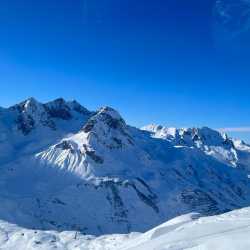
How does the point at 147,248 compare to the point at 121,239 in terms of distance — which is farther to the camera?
the point at 121,239

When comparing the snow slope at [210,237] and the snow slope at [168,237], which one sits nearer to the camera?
the snow slope at [210,237]

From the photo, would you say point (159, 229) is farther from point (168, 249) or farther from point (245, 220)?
point (168, 249)

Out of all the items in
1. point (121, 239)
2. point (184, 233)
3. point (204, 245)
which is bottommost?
point (204, 245)

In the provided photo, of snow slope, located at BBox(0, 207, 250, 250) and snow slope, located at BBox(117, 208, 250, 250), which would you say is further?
snow slope, located at BBox(0, 207, 250, 250)

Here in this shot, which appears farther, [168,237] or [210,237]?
[168,237]

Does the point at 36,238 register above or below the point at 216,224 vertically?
above

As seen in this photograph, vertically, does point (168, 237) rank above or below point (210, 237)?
above

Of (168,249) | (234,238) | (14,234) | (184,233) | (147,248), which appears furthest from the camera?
(14,234)

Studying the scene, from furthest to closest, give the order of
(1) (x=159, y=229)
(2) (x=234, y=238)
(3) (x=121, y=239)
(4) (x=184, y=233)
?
(3) (x=121, y=239), (1) (x=159, y=229), (4) (x=184, y=233), (2) (x=234, y=238)

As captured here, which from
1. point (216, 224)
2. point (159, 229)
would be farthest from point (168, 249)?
point (159, 229)
